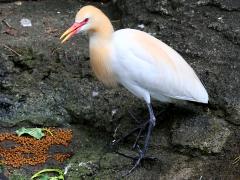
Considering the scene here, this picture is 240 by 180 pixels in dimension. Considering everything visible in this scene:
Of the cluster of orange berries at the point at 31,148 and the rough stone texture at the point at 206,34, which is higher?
the rough stone texture at the point at 206,34

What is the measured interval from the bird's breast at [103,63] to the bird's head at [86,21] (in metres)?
0.12

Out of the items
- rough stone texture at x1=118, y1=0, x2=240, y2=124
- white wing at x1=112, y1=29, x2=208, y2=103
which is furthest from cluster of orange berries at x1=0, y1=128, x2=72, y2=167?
rough stone texture at x1=118, y1=0, x2=240, y2=124

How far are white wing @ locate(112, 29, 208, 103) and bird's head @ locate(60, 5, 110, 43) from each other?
0.15 metres

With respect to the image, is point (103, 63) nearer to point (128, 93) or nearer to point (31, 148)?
point (128, 93)

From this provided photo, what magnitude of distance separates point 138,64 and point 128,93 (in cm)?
58

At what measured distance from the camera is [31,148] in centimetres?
368

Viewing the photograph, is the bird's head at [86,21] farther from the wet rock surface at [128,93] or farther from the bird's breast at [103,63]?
the wet rock surface at [128,93]

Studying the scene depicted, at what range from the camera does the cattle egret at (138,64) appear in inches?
136

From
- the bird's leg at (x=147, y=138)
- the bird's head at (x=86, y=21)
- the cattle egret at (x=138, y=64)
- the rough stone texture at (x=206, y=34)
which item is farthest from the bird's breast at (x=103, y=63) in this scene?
the rough stone texture at (x=206, y=34)

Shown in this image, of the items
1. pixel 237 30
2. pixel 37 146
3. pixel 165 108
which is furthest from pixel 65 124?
pixel 237 30

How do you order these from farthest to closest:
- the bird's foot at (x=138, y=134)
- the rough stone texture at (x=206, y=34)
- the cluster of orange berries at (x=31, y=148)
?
1. the rough stone texture at (x=206, y=34)
2. the bird's foot at (x=138, y=134)
3. the cluster of orange berries at (x=31, y=148)

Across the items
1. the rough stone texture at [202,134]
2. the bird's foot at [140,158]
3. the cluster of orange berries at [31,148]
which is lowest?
the cluster of orange berries at [31,148]

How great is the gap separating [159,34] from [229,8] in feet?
1.78

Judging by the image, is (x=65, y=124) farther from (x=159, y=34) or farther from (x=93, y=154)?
(x=159, y=34)
